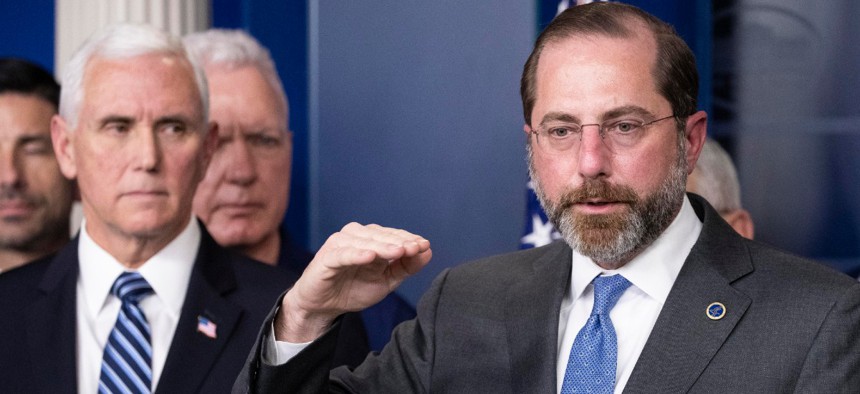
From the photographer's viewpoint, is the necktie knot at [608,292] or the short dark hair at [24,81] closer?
the necktie knot at [608,292]

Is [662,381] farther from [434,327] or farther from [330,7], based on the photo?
[330,7]

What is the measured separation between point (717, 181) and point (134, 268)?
1.78 meters

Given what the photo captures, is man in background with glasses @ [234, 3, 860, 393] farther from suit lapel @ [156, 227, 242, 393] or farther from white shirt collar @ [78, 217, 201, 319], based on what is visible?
white shirt collar @ [78, 217, 201, 319]

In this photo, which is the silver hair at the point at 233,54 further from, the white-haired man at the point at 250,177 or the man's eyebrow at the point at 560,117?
the man's eyebrow at the point at 560,117

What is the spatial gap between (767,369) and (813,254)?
2.40 metres

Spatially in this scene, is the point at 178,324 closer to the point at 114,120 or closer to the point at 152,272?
the point at 152,272

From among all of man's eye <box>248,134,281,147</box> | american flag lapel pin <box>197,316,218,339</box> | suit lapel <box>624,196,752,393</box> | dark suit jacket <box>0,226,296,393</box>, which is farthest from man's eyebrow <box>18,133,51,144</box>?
suit lapel <box>624,196,752,393</box>

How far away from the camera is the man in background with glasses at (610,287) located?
235 cm

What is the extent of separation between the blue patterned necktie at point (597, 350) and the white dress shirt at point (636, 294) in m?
0.02

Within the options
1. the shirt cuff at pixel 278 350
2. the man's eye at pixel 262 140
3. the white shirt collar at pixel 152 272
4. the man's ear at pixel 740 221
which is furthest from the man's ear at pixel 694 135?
the man's eye at pixel 262 140

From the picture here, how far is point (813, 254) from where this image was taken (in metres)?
4.61

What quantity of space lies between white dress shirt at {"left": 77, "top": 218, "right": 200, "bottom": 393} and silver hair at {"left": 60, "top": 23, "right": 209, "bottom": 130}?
318mm

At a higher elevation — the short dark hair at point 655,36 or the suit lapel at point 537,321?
the short dark hair at point 655,36

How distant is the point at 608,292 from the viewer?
8.38ft
